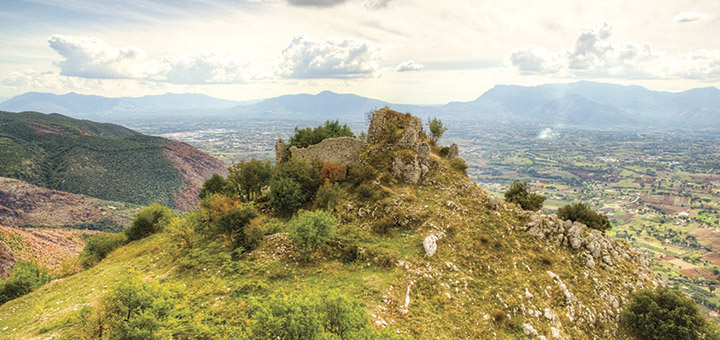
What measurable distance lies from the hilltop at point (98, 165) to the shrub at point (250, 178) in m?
117

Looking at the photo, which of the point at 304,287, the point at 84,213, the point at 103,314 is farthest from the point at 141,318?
the point at 84,213

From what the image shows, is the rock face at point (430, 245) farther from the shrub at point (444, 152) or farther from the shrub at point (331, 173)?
the shrub at point (444, 152)

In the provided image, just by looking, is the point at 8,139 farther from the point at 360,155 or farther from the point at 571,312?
the point at 571,312

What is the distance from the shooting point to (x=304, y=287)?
17.9 m

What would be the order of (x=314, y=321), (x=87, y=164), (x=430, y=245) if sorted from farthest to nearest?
(x=87, y=164) < (x=430, y=245) < (x=314, y=321)

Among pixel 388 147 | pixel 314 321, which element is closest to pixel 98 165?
pixel 388 147

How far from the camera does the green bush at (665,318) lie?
17.7 metres

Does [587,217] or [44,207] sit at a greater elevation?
[587,217]

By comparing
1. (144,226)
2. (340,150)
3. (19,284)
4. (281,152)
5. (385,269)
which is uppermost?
(340,150)

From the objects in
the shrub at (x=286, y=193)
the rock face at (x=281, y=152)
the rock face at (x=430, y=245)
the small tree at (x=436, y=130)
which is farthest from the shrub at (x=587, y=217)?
the rock face at (x=281, y=152)

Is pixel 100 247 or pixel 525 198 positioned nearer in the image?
pixel 525 198

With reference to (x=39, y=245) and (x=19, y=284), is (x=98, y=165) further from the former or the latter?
(x=19, y=284)

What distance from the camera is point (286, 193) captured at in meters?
28.3

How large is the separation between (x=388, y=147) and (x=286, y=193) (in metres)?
11.4
